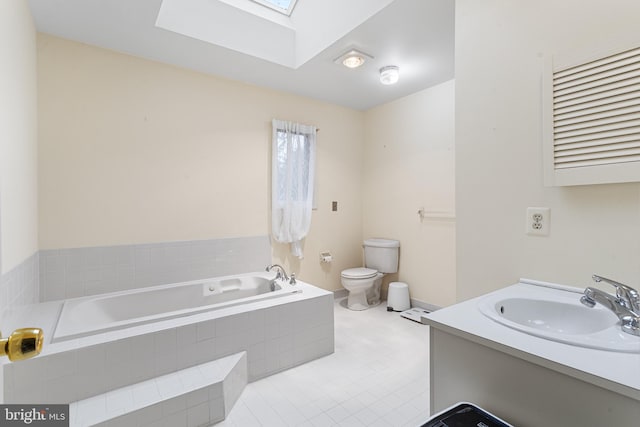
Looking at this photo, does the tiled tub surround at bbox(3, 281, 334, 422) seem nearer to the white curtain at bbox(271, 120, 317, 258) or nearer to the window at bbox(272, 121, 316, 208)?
the white curtain at bbox(271, 120, 317, 258)

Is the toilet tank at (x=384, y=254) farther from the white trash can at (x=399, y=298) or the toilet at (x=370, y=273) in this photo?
the white trash can at (x=399, y=298)

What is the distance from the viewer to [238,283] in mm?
2783

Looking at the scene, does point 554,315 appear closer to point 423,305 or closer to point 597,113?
point 597,113

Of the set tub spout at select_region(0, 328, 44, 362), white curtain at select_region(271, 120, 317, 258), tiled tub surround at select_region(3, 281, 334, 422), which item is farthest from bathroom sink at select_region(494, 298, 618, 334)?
white curtain at select_region(271, 120, 317, 258)

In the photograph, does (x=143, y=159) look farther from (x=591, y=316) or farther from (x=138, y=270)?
(x=591, y=316)

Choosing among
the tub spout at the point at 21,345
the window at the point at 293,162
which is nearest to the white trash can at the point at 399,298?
the window at the point at 293,162

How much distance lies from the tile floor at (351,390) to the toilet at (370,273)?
65 cm

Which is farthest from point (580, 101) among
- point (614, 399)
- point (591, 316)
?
point (614, 399)

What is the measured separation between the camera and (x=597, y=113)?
114cm

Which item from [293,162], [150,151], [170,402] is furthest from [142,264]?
[293,162]

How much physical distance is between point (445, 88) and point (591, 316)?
8.16ft

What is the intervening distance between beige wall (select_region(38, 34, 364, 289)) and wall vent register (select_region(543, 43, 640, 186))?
94.9 inches

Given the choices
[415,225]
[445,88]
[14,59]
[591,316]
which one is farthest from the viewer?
[415,225]

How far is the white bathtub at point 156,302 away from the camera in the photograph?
1784 mm
